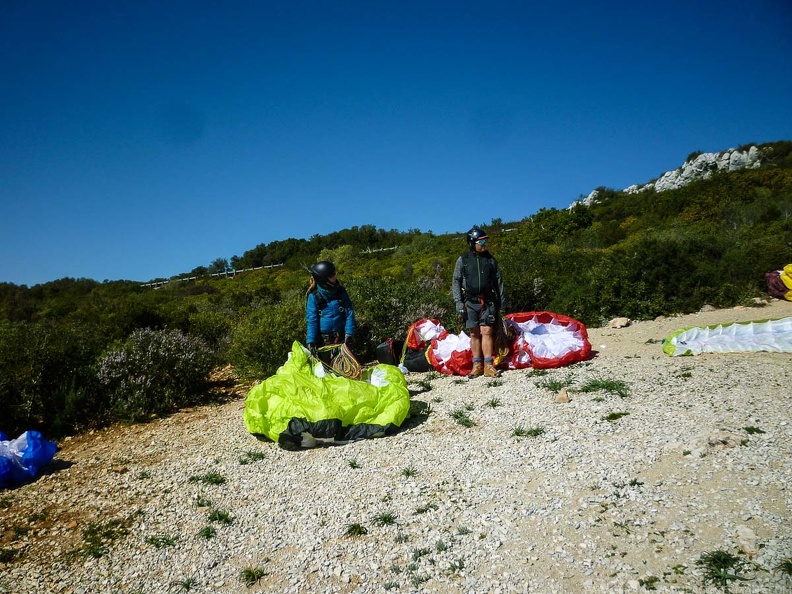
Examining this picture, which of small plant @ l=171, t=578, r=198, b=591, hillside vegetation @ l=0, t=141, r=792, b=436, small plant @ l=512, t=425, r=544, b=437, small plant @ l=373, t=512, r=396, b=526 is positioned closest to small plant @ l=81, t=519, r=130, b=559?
small plant @ l=171, t=578, r=198, b=591

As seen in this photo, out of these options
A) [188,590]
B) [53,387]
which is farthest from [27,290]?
[188,590]

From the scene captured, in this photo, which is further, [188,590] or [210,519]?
[210,519]

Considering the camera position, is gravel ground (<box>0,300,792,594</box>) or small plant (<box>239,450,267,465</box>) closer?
gravel ground (<box>0,300,792,594</box>)

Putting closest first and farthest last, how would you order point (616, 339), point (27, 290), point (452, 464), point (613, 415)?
point (452, 464) < point (613, 415) < point (616, 339) < point (27, 290)

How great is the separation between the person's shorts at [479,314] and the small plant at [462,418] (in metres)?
1.53

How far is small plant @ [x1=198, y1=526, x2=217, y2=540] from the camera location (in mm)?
3734

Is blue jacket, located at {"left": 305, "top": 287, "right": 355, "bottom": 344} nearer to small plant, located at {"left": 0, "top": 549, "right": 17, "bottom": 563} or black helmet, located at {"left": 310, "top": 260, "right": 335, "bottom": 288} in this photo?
black helmet, located at {"left": 310, "top": 260, "right": 335, "bottom": 288}

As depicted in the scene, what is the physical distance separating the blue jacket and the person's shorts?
1667 millimetres

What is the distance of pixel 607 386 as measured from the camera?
5797 mm

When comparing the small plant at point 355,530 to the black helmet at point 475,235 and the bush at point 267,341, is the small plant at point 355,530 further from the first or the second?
the bush at point 267,341

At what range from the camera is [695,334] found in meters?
7.68

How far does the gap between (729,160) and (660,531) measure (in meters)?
74.8

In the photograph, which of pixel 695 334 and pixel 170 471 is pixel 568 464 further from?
pixel 695 334

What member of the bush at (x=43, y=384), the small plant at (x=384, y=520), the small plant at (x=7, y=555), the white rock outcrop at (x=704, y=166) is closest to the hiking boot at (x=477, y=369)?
the small plant at (x=384, y=520)
